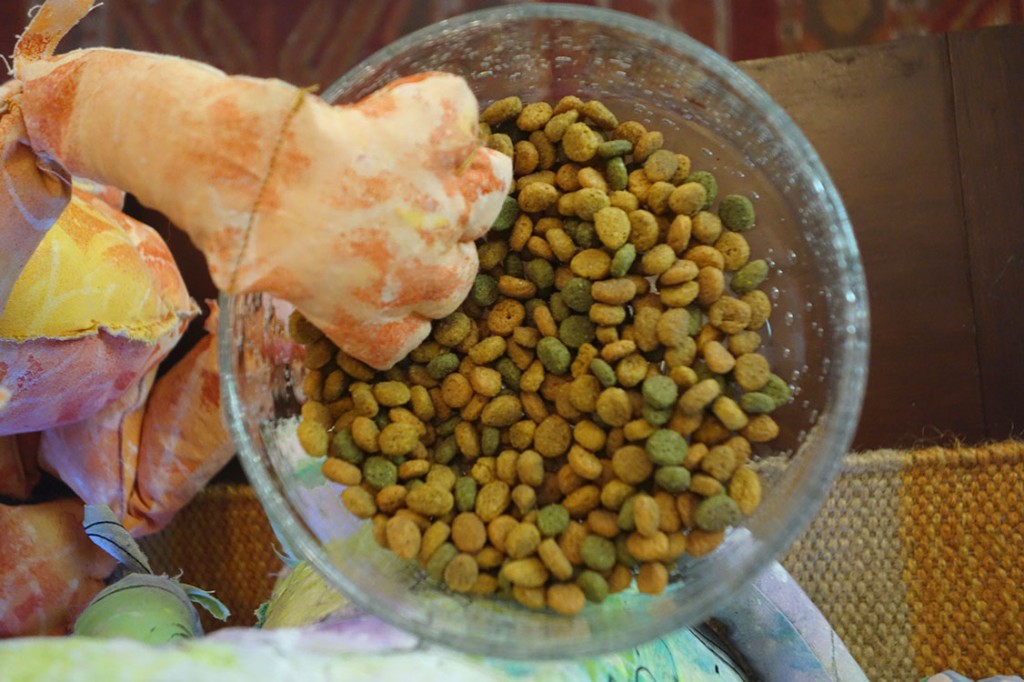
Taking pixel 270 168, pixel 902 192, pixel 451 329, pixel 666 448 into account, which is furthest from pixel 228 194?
pixel 902 192

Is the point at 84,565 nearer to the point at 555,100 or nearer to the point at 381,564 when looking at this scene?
Result: the point at 381,564

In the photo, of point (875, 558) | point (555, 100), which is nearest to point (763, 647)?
point (875, 558)

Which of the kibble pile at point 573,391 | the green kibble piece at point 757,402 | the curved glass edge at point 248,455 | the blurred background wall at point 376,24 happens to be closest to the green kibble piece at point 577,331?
the kibble pile at point 573,391

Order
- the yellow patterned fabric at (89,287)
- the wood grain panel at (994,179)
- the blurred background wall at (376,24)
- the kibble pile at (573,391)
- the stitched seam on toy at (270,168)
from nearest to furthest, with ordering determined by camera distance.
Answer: the stitched seam on toy at (270,168), the kibble pile at (573,391), the yellow patterned fabric at (89,287), the wood grain panel at (994,179), the blurred background wall at (376,24)

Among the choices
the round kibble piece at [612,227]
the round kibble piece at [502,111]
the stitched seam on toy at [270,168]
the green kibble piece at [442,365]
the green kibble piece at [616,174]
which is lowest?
the green kibble piece at [442,365]

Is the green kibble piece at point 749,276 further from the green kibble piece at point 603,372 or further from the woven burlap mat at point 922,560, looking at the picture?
the woven burlap mat at point 922,560
